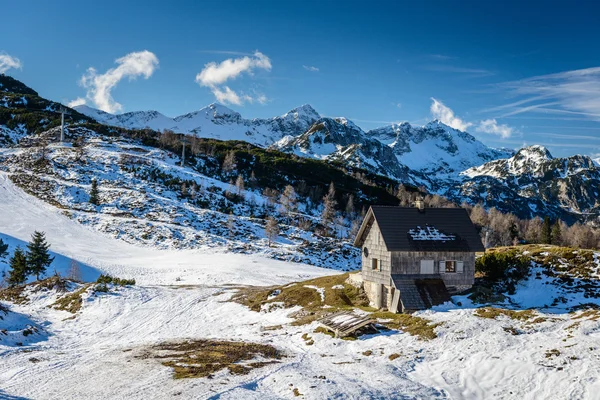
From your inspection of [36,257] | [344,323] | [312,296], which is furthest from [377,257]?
[36,257]

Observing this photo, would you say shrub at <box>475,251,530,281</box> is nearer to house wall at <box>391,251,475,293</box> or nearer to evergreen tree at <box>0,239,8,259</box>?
house wall at <box>391,251,475,293</box>

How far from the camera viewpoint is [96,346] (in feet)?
103

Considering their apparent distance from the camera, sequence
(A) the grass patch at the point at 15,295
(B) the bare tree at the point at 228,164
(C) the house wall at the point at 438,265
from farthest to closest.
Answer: (B) the bare tree at the point at 228,164 → (A) the grass patch at the point at 15,295 → (C) the house wall at the point at 438,265

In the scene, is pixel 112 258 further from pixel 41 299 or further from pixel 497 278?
pixel 497 278

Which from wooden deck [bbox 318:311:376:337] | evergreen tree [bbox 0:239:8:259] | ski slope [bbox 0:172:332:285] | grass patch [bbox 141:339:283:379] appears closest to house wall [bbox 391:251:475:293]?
wooden deck [bbox 318:311:376:337]

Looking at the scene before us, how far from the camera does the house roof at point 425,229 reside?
39688 mm

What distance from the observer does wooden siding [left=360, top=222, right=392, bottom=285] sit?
3956cm

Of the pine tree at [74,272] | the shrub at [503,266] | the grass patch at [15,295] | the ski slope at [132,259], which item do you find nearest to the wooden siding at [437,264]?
the shrub at [503,266]

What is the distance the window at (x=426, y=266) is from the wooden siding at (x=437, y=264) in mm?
301

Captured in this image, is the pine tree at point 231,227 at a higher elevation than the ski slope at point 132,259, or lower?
A: higher

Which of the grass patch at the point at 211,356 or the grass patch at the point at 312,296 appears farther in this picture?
Result: the grass patch at the point at 312,296

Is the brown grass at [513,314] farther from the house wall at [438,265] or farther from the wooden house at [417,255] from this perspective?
the house wall at [438,265]

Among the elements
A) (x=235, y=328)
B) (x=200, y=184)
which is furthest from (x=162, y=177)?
(x=235, y=328)

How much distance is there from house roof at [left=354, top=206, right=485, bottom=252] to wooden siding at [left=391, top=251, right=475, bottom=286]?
0.67 metres
